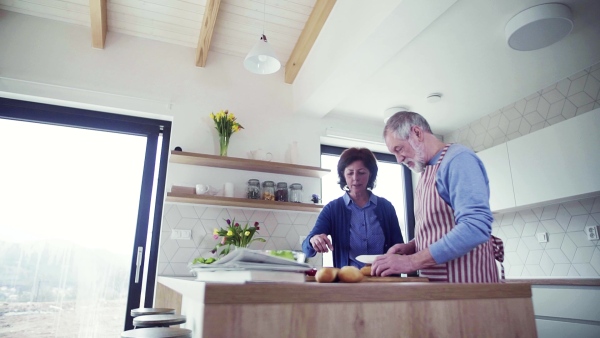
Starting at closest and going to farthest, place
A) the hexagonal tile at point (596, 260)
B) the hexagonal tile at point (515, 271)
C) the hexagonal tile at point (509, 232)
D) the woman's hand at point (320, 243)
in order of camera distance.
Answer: the woman's hand at point (320, 243)
the hexagonal tile at point (596, 260)
the hexagonal tile at point (515, 271)
the hexagonal tile at point (509, 232)

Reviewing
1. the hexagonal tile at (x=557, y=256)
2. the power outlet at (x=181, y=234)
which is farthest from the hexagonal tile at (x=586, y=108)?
the power outlet at (x=181, y=234)

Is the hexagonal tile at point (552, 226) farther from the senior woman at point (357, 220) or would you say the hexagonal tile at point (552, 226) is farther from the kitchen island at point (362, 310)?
the kitchen island at point (362, 310)

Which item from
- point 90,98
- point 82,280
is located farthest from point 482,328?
point 90,98

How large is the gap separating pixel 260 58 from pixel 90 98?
147 centimetres

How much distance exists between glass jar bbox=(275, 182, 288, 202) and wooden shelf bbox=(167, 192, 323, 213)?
0.26 feet

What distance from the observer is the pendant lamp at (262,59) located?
8.34ft

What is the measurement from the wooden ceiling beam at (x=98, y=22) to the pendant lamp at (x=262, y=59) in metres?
1.24

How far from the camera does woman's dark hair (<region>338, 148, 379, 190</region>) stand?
7.11 feet

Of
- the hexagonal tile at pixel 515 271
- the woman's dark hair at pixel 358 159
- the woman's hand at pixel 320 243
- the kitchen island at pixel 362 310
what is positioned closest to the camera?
the kitchen island at pixel 362 310

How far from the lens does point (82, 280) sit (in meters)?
2.85

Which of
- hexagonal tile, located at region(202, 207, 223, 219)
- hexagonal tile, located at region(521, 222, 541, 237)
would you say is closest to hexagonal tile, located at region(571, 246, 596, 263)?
hexagonal tile, located at region(521, 222, 541, 237)

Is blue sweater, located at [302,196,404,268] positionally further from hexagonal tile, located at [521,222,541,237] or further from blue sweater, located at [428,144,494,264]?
hexagonal tile, located at [521,222,541,237]

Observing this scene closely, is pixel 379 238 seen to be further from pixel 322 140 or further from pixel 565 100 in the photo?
pixel 565 100

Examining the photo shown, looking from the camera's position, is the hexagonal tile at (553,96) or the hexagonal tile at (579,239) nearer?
the hexagonal tile at (579,239)
